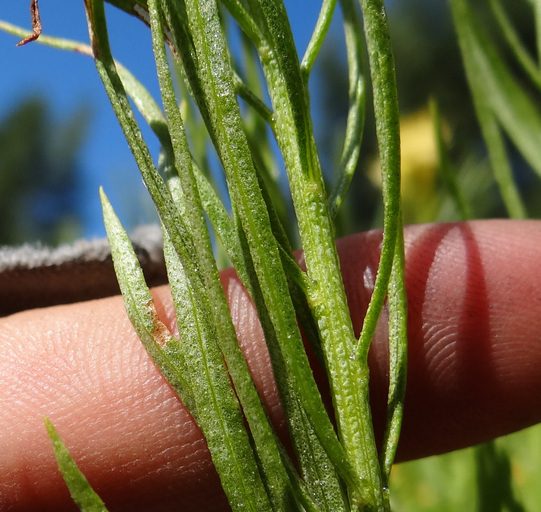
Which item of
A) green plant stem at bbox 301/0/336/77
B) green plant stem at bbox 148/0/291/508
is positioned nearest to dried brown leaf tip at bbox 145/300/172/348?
green plant stem at bbox 148/0/291/508

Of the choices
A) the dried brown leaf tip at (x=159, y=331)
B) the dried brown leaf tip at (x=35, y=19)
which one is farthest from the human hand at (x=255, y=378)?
the dried brown leaf tip at (x=35, y=19)

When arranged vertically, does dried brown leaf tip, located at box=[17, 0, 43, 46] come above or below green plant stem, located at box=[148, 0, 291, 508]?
above

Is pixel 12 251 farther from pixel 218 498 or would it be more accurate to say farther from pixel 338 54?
pixel 338 54

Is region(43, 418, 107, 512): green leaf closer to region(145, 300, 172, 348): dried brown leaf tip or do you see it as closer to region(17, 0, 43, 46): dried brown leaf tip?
region(145, 300, 172, 348): dried brown leaf tip

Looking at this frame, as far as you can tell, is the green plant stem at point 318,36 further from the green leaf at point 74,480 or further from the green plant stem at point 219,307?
the green leaf at point 74,480

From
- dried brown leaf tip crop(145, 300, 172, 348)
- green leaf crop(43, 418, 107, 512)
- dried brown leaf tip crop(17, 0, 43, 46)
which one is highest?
dried brown leaf tip crop(17, 0, 43, 46)

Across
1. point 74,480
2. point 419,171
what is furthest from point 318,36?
point 419,171

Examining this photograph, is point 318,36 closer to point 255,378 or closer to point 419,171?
point 255,378
